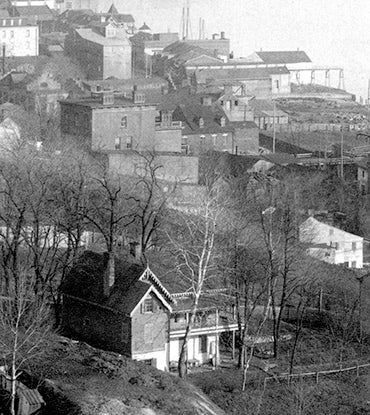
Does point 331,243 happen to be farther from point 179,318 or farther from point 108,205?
point 179,318

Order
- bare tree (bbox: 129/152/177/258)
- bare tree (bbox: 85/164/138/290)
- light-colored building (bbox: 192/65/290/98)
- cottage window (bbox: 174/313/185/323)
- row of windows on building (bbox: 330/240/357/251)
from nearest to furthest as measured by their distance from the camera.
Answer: cottage window (bbox: 174/313/185/323)
bare tree (bbox: 129/152/177/258)
bare tree (bbox: 85/164/138/290)
row of windows on building (bbox: 330/240/357/251)
light-colored building (bbox: 192/65/290/98)

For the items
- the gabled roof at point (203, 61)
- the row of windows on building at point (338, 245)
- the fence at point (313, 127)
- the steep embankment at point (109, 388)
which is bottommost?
the row of windows on building at point (338, 245)

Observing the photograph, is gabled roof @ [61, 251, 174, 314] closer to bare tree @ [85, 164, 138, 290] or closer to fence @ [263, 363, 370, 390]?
fence @ [263, 363, 370, 390]

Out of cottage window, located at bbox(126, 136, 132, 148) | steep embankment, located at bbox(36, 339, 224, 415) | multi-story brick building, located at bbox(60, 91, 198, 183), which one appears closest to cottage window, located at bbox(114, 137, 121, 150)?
multi-story brick building, located at bbox(60, 91, 198, 183)

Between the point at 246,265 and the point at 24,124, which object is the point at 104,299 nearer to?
the point at 246,265

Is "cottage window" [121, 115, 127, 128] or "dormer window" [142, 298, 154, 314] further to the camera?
"cottage window" [121, 115, 127, 128]

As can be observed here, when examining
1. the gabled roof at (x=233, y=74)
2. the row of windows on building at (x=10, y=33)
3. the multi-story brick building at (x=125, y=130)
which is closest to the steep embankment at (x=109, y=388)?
the multi-story brick building at (x=125, y=130)

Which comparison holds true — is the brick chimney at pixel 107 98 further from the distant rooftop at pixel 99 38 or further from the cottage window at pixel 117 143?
the distant rooftop at pixel 99 38
